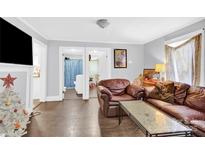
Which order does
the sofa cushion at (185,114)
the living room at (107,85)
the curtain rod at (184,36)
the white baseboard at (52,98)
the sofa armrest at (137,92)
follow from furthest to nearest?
the white baseboard at (52,98) < the sofa armrest at (137,92) < the curtain rod at (184,36) < the sofa cushion at (185,114) < the living room at (107,85)

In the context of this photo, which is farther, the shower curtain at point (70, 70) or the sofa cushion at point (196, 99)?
the shower curtain at point (70, 70)

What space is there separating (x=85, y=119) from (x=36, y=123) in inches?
42.1

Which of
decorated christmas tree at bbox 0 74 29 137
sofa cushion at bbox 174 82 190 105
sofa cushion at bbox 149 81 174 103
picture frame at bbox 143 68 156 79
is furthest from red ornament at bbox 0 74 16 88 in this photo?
picture frame at bbox 143 68 156 79

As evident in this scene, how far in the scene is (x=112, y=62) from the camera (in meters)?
6.38

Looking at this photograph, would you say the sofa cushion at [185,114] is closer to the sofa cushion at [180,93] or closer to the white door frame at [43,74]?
the sofa cushion at [180,93]

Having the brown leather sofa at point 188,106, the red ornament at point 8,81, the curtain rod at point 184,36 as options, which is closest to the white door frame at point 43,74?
the red ornament at point 8,81

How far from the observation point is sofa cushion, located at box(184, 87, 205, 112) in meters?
2.83

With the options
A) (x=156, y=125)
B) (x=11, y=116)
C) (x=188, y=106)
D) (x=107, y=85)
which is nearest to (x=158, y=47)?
(x=107, y=85)

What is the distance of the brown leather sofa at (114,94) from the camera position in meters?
3.72

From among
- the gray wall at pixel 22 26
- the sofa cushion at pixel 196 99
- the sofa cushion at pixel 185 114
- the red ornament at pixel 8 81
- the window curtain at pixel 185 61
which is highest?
the gray wall at pixel 22 26

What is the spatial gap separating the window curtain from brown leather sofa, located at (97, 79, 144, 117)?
123cm

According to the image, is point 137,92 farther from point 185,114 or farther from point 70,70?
point 70,70
